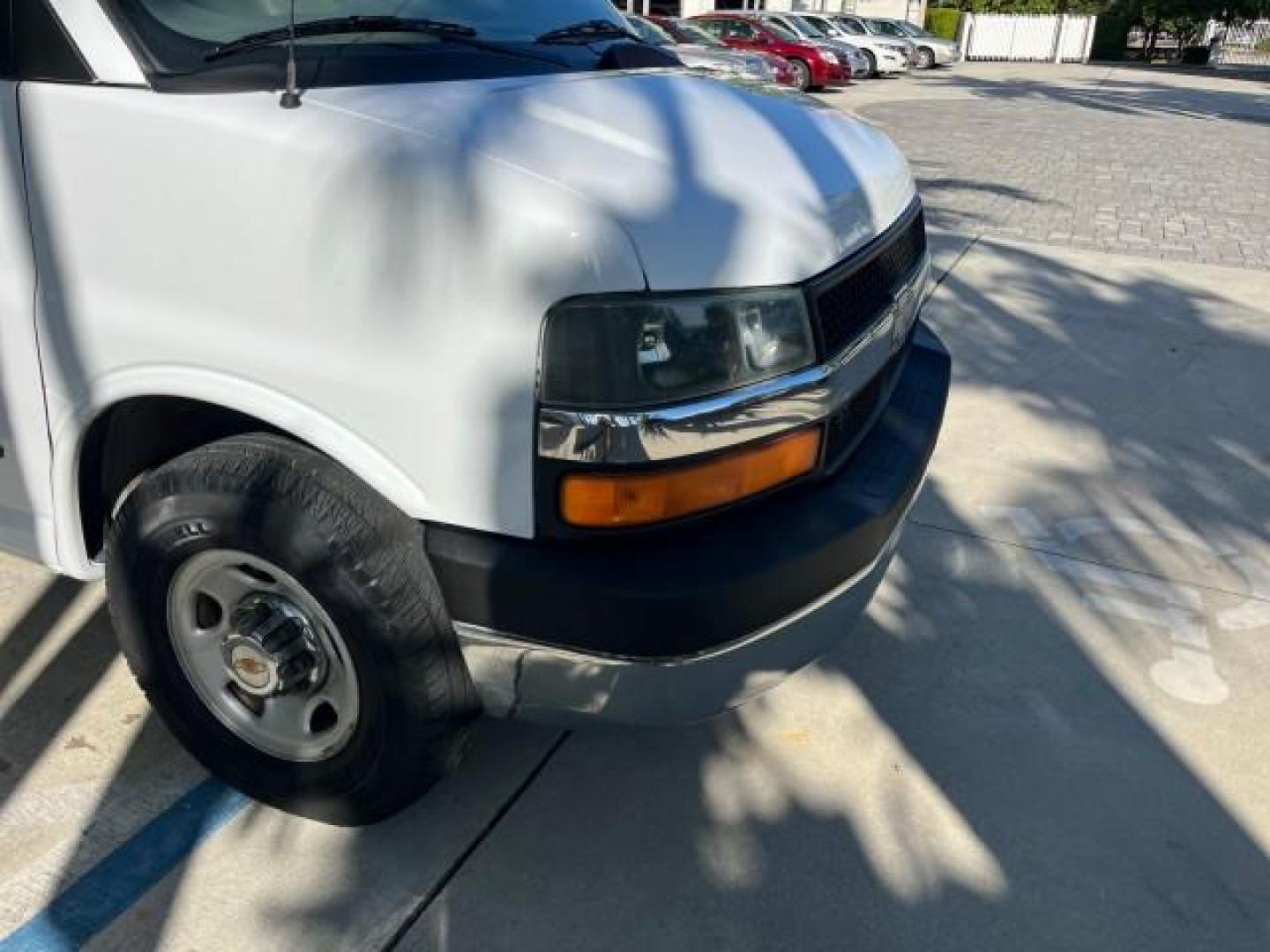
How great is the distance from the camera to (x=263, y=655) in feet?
6.71

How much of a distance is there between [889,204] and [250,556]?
1648 mm

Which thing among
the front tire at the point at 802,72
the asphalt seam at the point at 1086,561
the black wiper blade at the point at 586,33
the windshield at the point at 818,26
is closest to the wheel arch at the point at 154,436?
the black wiper blade at the point at 586,33

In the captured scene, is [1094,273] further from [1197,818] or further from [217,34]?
[217,34]

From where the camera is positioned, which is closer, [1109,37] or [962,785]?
[962,785]

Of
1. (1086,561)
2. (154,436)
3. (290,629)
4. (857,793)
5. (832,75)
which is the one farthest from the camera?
(832,75)

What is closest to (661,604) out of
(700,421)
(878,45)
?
(700,421)

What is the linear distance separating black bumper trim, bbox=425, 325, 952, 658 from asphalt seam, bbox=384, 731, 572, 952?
63 centimetres

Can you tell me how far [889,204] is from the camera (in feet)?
7.97

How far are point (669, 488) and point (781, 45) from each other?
2189 centimetres

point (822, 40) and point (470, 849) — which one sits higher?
point (822, 40)

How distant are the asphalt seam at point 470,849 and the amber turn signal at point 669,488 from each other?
0.88 meters

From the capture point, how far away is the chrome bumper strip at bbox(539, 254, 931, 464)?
1.70 metres

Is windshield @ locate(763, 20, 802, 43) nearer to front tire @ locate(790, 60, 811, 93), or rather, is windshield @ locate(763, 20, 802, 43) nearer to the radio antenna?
front tire @ locate(790, 60, 811, 93)

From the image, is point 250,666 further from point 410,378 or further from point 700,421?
point 700,421
